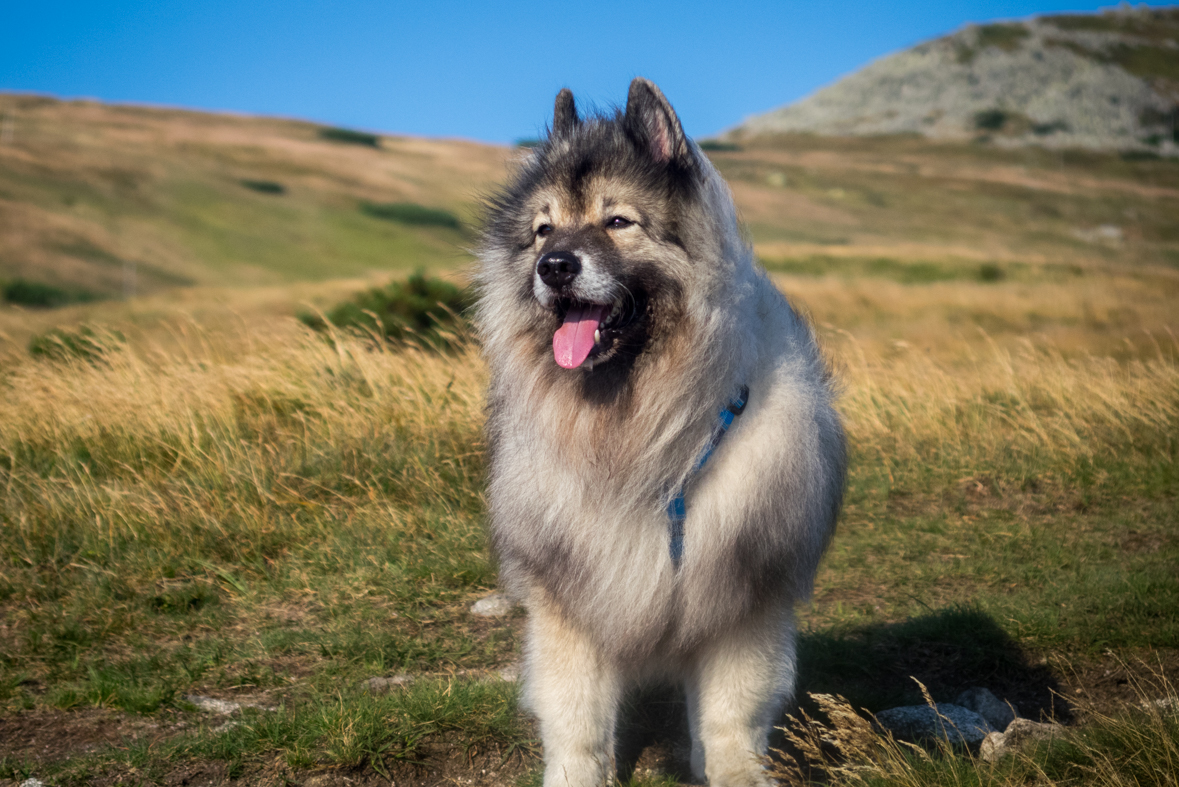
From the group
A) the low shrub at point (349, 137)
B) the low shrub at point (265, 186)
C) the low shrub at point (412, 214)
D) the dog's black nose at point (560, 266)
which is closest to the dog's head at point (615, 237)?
the dog's black nose at point (560, 266)

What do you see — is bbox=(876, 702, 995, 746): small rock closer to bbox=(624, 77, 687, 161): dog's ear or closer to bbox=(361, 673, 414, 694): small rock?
bbox=(361, 673, 414, 694): small rock

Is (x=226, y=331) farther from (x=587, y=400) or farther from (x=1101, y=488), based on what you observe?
(x=1101, y=488)

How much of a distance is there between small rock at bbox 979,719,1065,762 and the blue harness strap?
3.89ft

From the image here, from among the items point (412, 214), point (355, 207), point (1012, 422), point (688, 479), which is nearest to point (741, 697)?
point (688, 479)

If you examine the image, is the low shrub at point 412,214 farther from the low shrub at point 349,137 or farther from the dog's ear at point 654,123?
the dog's ear at point 654,123

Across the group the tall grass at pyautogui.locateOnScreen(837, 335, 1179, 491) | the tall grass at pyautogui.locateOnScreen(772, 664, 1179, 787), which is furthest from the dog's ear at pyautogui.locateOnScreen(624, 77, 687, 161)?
the tall grass at pyautogui.locateOnScreen(837, 335, 1179, 491)

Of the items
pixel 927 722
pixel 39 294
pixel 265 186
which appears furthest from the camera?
pixel 265 186

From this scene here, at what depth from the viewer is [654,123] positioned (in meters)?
2.76

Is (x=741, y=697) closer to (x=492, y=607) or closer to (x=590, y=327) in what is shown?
(x=590, y=327)

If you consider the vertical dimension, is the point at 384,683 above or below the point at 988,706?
above

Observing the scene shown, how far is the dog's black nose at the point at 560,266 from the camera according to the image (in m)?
2.53

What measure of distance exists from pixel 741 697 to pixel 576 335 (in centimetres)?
132

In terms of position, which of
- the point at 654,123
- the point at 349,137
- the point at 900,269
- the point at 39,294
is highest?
the point at 349,137

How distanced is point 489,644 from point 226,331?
6.60m
